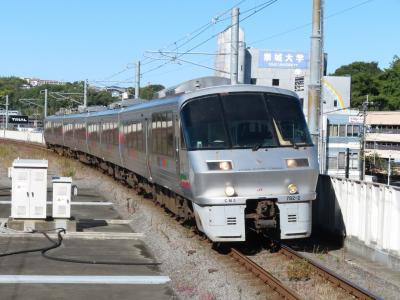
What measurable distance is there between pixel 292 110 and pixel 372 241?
2.57 m

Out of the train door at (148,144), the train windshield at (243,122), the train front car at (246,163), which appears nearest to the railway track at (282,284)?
the train front car at (246,163)

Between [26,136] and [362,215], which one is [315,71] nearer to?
[362,215]

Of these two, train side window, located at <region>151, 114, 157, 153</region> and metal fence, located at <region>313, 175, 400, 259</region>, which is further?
train side window, located at <region>151, 114, 157, 153</region>

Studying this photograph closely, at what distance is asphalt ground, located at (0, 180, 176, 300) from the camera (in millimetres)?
8188

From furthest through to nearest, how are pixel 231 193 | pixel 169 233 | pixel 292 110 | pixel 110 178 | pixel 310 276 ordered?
1. pixel 110 178
2. pixel 169 233
3. pixel 292 110
4. pixel 231 193
5. pixel 310 276

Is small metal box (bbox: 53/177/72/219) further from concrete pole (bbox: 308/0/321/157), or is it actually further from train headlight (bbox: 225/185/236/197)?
concrete pole (bbox: 308/0/321/157)

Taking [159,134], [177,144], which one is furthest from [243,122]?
[159,134]

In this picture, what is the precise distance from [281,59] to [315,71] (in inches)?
2887

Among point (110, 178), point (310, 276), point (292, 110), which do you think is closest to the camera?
point (310, 276)

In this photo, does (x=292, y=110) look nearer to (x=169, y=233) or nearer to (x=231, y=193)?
(x=231, y=193)

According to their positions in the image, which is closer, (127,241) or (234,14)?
(127,241)

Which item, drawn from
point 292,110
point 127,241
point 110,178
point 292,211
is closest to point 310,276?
point 292,211

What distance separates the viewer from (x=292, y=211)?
1070 centimetres

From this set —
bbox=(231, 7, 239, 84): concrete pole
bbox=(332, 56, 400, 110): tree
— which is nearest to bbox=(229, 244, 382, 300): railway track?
bbox=(231, 7, 239, 84): concrete pole
